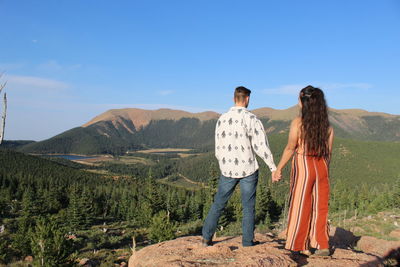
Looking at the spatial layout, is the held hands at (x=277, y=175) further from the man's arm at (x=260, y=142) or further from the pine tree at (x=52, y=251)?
the pine tree at (x=52, y=251)

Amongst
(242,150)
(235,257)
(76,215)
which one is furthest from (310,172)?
(76,215)

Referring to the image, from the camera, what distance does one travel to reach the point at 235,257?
5074 mm

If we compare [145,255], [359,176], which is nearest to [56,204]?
[145,255]

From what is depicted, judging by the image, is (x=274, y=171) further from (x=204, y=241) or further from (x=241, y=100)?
(x=204, y=241)

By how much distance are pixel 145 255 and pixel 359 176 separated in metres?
173

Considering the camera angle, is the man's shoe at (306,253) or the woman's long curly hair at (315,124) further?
the man's shoe at (306,253)

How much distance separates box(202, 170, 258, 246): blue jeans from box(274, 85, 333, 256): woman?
1.71 feet

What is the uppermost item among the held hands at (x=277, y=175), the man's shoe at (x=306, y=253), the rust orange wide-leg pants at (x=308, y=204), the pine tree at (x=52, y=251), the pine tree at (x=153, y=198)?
the held hands at (x=277, y=175)

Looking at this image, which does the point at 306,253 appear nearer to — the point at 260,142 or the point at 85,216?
the point at 260,142

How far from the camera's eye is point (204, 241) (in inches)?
227

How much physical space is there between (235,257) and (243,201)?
1.03m

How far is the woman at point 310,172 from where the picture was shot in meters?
5.00

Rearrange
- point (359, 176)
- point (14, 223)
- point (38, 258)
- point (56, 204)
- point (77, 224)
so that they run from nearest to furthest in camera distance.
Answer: point (38, 258) < point (14, 223) < point (77, 224) < point (56, 204) < point (359, 176)

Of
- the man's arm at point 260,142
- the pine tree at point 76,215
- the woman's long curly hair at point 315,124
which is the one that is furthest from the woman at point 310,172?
the pine tree at point 76,215
